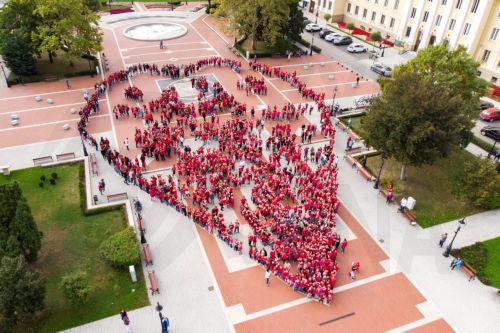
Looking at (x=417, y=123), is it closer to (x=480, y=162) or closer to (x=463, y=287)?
(x=480, y=162)

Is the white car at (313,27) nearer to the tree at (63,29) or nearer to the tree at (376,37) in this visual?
the tree at (376,37)

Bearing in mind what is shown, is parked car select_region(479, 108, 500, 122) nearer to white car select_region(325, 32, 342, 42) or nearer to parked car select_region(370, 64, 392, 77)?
parked car select_region(370, 64, 392, 77)

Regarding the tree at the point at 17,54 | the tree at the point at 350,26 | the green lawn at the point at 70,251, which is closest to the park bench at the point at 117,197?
the green lawn at the point at 70,251

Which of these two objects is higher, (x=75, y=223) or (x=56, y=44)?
(x=56, y=44)

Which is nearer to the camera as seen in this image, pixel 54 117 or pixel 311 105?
pixel 54 117

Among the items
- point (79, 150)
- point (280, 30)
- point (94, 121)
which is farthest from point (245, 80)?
point (79, 150)

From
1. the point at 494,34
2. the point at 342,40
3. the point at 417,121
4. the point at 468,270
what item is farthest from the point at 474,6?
the point at 468,270

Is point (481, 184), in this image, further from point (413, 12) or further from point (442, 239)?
point (413, 12)
